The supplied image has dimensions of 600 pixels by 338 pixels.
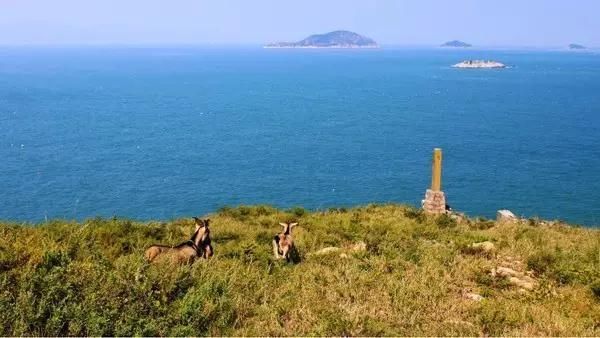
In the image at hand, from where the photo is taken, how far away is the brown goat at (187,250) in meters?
9.04

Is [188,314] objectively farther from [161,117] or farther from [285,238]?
[161,117]

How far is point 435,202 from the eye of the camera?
62.5ft

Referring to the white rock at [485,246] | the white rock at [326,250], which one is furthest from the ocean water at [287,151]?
the white rock at [485,246]

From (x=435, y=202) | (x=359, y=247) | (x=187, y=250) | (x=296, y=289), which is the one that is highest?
(x=187, y=250)

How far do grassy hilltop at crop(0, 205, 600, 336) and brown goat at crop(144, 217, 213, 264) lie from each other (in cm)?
42

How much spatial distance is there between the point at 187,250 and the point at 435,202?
1181 centimetres

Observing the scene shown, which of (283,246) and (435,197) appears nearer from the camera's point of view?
(283,246)

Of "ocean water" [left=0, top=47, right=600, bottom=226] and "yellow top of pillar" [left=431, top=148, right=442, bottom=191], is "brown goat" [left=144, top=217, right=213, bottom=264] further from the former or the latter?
"ocean water" [left=0, top=47, right=600, bottom=226]

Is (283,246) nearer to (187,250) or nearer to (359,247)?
A: (187,250)

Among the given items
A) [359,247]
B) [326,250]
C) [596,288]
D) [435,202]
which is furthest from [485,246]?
[435,202]

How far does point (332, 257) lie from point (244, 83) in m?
144

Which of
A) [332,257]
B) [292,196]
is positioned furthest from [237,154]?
[332,257]

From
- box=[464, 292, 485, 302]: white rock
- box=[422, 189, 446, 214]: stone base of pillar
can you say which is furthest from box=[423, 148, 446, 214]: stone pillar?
box=[464, 292, 485, 302]: white rock

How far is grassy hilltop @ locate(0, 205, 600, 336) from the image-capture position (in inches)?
264
